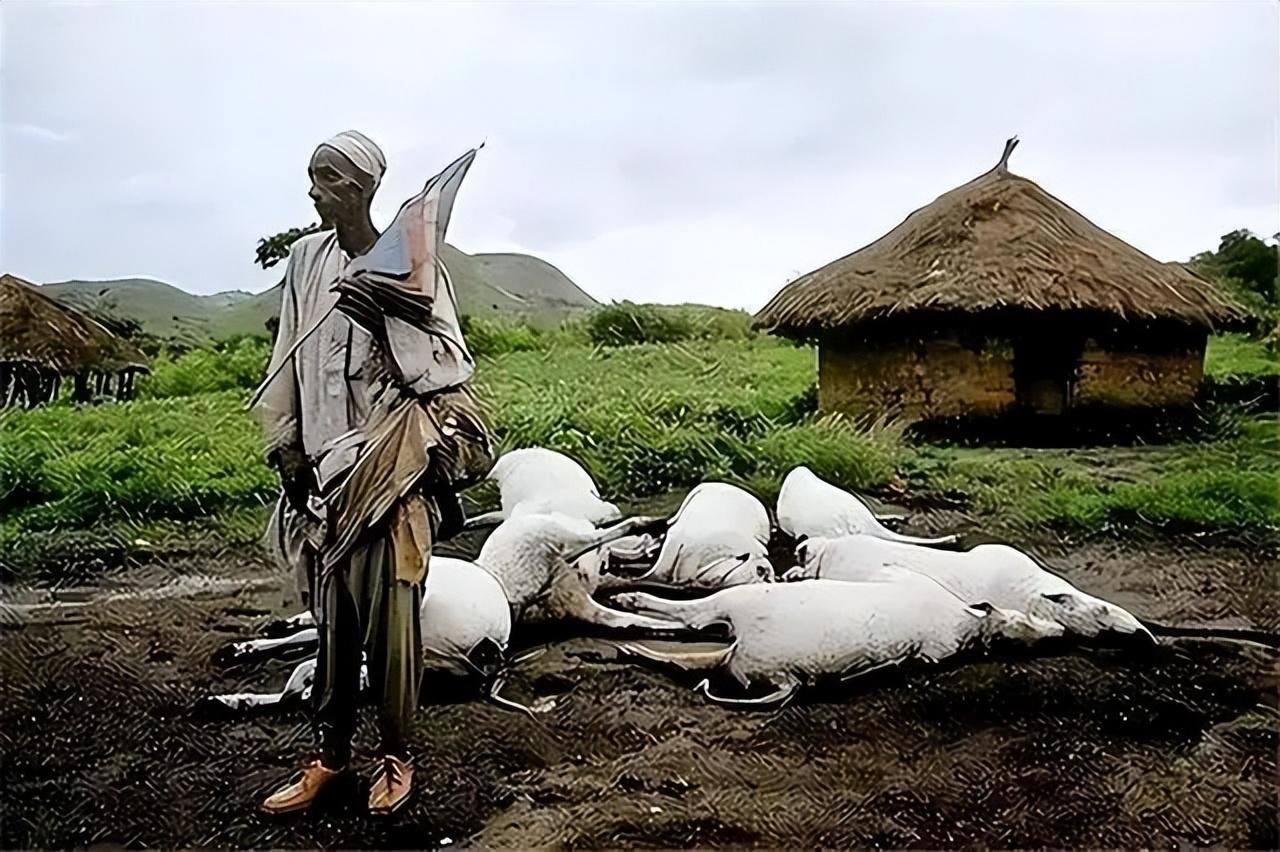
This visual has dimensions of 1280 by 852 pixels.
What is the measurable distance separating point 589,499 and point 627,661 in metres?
0.35

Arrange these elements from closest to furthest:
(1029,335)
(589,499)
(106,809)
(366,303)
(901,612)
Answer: (366,303), (106,809), (901,612), (589,499), (1029,335)

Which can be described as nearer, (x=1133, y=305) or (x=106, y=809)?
(x=106, y=809)

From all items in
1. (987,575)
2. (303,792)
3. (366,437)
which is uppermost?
(366,437)

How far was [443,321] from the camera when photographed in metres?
1.57

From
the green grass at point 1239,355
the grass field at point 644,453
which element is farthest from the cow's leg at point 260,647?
the green grass at point 1239,355

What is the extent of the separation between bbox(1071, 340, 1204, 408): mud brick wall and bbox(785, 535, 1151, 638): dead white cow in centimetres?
41

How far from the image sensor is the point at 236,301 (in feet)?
7.55

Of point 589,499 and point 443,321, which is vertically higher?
point 443,321

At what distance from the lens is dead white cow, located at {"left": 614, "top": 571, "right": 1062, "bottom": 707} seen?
1.90m

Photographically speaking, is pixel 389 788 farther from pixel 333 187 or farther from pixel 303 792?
pixel 333 187

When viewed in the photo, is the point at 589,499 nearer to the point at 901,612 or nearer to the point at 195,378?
the point at 901,612

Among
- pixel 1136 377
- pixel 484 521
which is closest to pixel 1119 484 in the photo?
pixel 1136 377

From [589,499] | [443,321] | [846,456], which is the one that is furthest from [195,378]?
[846,456]

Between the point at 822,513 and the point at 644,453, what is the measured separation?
1.17ft
